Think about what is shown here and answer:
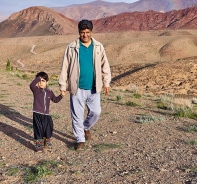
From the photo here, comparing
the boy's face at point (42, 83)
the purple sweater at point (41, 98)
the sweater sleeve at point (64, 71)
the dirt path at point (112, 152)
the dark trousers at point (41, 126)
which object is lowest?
the dirt path at point (112, 152)

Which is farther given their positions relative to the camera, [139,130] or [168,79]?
[168,79]

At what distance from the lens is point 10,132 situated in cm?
661

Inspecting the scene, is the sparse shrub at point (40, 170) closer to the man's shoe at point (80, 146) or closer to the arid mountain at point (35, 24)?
the man's shoe at point (80, 146)

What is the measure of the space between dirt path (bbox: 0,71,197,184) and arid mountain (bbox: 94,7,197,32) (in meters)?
133

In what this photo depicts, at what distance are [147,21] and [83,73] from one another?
148 m

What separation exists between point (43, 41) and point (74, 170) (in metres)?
86.2

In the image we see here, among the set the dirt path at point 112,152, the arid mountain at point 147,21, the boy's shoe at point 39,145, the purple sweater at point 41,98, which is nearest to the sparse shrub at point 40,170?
the dirt path at point 112,152

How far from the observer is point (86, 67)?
5.23 m

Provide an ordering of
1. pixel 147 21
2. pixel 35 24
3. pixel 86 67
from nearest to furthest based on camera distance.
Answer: pixel 86 67 < pixel 35 24 < pixel 147 21

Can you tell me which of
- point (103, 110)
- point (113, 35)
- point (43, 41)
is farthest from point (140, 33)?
point (103, 110)

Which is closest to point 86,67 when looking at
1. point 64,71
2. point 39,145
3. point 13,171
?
point 64,71

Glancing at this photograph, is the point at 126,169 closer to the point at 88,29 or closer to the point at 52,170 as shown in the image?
the point at 52,170

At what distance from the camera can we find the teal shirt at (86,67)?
5.20 metres

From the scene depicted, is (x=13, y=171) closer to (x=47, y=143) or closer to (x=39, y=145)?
(x=39, y=145)
